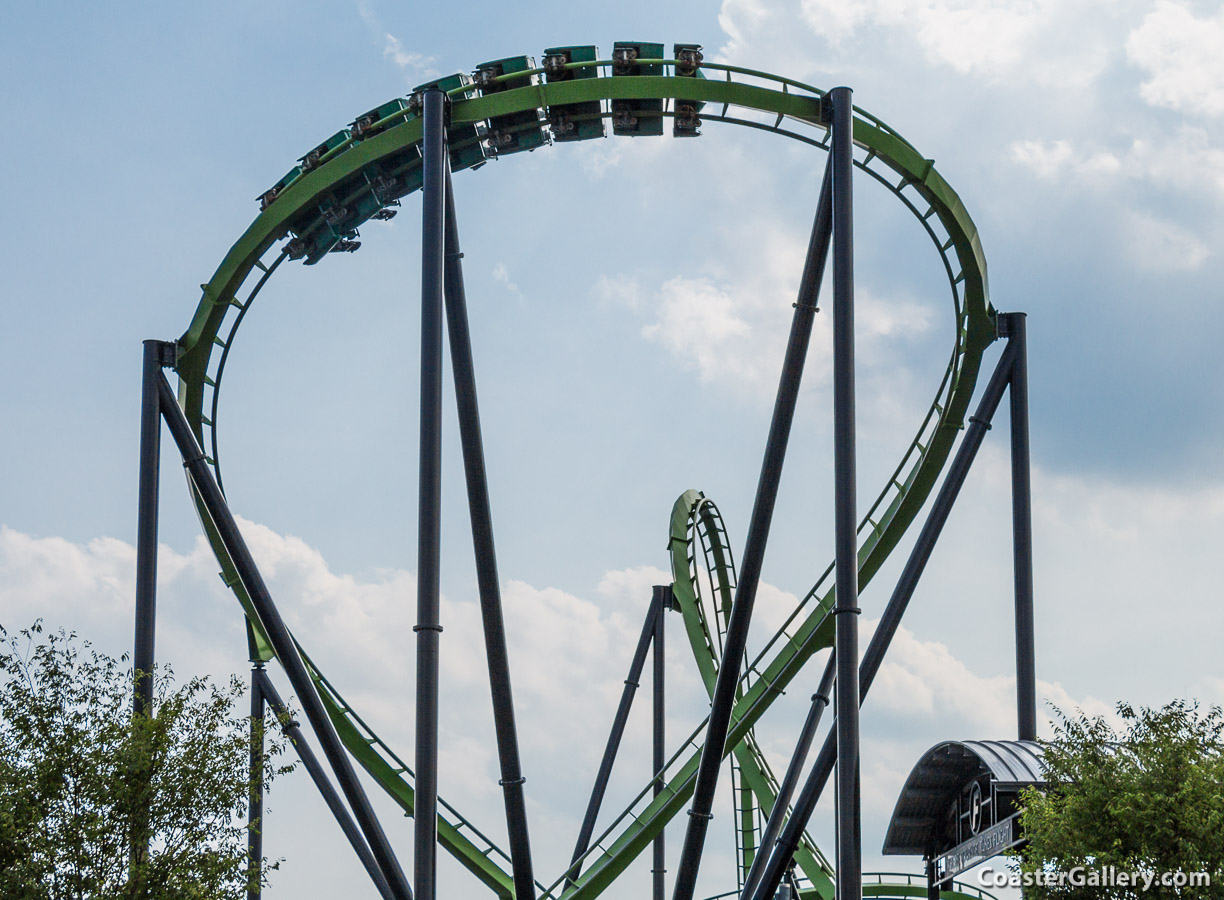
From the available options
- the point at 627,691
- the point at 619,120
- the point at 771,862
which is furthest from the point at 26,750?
the point at 627,691

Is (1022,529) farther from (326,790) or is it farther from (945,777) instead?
(326,790)

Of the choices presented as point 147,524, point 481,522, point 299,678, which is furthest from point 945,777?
point 147,524

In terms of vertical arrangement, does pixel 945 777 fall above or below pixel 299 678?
below

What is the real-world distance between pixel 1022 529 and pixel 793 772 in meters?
3.08

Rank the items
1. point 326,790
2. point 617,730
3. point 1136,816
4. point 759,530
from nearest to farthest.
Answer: point 1136,816
point 759,530
point 326,790
point 617,730

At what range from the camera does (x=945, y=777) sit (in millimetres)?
12555

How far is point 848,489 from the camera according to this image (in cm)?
1004

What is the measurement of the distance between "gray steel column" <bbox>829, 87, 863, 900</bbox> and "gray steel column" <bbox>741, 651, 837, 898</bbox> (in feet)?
7.85

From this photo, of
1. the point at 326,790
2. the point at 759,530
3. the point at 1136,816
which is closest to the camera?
the point at 1136,816

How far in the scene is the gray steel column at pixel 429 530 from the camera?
379 inches

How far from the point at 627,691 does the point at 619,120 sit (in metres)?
7.71

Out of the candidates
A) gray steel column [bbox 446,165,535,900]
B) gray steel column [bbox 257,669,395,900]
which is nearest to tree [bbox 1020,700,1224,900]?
gray steel column [bbox 446,165,535,900]

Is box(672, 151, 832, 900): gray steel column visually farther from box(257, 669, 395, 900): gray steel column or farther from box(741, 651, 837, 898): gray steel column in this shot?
box(257, 669, 395, 900): gray steel column

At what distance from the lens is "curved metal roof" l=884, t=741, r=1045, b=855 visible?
1089 cm
